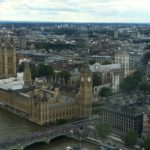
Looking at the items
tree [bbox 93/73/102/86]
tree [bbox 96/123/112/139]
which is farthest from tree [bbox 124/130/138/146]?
tree [bbox 93/73/102/86]

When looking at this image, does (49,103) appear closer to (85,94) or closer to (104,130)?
(85,94)

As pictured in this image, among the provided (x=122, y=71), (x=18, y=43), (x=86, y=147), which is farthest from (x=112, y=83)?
(x=18, y=43)

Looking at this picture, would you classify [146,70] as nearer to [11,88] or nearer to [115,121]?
[11,88]

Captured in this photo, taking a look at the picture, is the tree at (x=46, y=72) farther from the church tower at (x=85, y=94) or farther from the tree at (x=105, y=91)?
the church tower at (x=85, y=94)

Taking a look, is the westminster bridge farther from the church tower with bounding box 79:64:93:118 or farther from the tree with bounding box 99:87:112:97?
the tree with bounding box 99:87:112:97

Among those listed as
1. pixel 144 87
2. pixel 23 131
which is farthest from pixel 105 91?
pixel 23 131
